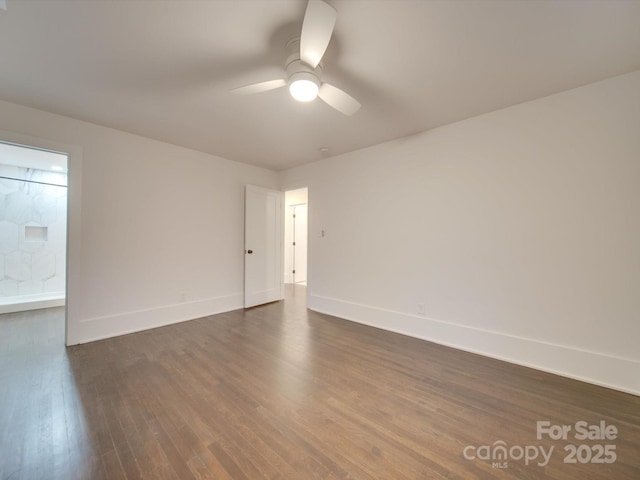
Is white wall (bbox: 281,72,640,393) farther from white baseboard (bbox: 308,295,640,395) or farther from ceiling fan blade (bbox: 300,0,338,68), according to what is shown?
ceiling fan blade (bbox: 300,0,338,68)

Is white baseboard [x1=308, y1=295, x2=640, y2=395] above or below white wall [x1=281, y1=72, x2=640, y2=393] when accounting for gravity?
below

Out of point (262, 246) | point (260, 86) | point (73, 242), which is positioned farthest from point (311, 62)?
point (262, 246)

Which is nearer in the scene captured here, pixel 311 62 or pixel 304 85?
pixel 311 62

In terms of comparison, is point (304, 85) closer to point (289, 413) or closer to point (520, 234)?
point (289, 413)

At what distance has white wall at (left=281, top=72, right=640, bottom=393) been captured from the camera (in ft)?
7.03

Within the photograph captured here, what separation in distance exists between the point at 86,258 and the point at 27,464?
7.36 ft

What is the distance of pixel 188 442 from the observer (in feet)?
5.05

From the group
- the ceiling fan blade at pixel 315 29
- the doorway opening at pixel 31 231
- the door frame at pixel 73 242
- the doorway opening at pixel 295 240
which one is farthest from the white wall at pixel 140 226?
the ceiling fan blade at pixel 315 29

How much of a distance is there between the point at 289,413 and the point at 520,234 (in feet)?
8.88

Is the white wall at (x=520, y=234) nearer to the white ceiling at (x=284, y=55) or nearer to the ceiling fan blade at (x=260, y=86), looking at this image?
the white ceiling at (x=284, y=55)

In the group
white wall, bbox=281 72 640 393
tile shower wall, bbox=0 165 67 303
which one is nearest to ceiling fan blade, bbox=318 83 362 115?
white wall, bbox=281 72 640 393

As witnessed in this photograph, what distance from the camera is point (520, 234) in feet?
8.45

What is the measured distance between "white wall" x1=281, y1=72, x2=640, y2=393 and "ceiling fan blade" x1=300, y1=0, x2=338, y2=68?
2124 millimetres

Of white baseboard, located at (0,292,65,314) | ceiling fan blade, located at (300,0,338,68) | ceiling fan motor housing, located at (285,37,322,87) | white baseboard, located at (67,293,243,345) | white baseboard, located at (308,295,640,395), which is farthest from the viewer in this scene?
white baseboard, located at (0,292,65,314)
